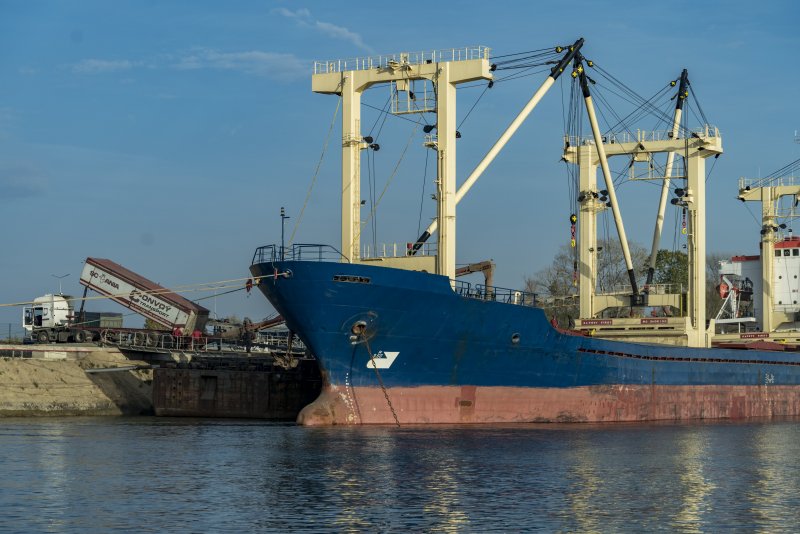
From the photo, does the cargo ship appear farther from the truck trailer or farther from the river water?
the truck trailer

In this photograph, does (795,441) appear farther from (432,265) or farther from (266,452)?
(266,452)

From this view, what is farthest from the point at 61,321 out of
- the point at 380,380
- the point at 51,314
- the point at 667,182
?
the point at 667,182

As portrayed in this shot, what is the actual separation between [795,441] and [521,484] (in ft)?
51.3

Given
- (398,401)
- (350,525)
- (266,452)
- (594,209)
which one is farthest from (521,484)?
(594,209)

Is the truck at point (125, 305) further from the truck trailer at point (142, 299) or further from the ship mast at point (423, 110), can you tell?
the ship mast at point (423, 110)

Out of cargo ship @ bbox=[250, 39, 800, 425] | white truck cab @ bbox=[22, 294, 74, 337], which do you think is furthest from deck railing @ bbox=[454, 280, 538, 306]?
white truck cab @ bbox=[22, 294, 74, 337]

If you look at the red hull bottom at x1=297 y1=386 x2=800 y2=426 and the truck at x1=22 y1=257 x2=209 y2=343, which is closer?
the red hull bottom at x1=297 y1=386 x2=800 y2=426

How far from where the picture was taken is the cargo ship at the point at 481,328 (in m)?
33.8

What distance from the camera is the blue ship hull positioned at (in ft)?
110

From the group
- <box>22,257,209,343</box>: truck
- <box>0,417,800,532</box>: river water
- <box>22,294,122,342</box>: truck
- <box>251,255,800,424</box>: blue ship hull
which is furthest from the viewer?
<box>22,257,209,343</box>: truck

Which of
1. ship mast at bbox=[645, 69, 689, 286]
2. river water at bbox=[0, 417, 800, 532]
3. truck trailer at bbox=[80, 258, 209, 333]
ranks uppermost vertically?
ship mast at bbox=[645, 69, 689, 286]

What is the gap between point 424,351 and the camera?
1356 inches

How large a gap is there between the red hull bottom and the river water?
2.61 ft

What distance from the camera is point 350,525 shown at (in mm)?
19734
